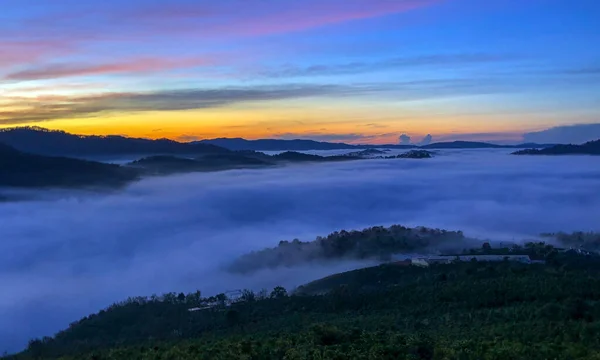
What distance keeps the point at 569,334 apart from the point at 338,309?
18027mm

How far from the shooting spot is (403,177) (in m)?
196

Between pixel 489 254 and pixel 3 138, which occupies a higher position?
pixel 3 138

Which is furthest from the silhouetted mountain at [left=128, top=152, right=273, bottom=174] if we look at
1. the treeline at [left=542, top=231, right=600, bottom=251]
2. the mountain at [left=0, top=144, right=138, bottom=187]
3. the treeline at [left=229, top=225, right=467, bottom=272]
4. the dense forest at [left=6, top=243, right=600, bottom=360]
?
the dense forest at [left=6, top=243, right=600, bottom=360]

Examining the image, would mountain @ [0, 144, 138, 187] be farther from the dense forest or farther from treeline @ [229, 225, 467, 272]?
the dense forest

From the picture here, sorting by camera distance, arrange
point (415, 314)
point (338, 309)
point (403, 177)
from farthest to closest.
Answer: point (403, 177), point (338, 309), point (415, 314)

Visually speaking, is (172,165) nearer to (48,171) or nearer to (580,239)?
(48,171)

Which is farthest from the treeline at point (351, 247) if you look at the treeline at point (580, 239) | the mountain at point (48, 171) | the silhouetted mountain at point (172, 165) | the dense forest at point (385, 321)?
the silhouetted mountain at point (172, 165)

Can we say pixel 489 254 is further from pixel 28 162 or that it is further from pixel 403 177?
pixel 403 177

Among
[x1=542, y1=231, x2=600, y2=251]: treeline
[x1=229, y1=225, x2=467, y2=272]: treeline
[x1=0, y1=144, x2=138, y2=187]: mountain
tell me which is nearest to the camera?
[x1=542, y1=231, x2=600, y2=251]: treeline

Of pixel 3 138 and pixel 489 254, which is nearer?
pixel 489 254

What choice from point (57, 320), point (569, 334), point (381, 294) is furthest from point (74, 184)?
point (569, 334)

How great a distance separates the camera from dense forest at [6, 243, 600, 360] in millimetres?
18541

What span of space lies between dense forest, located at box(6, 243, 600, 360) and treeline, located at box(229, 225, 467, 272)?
21618 millimetres

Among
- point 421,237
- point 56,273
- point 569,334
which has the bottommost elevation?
point 56,273
